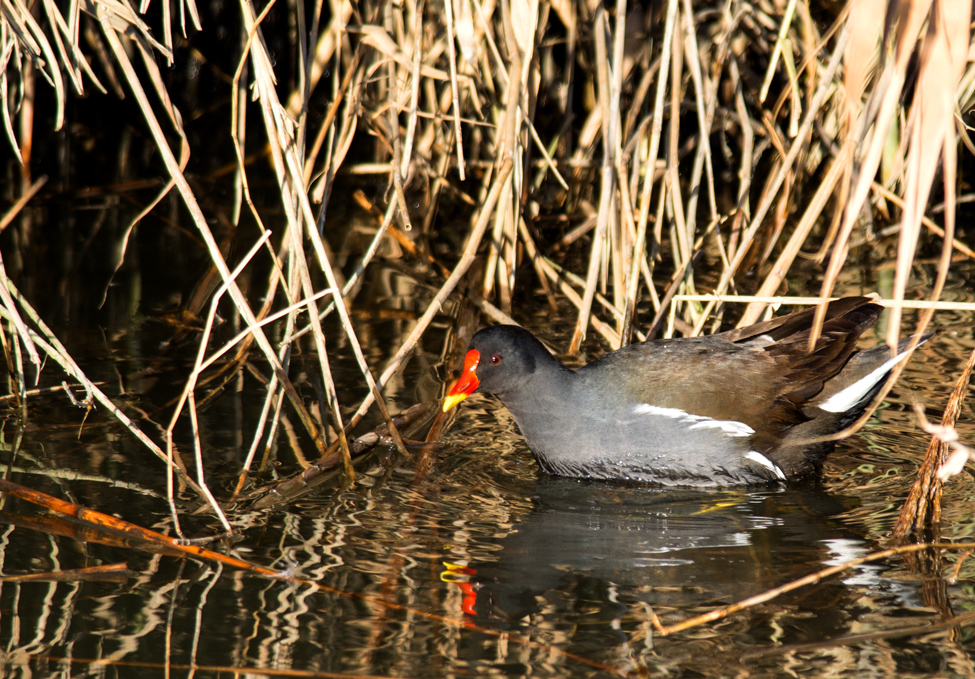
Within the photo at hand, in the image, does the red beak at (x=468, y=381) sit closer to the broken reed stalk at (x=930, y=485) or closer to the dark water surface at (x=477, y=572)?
the dark water surface at (x=477, y=572)

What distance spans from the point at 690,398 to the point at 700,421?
8cm

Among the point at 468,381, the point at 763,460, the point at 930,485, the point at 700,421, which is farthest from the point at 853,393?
the point at 468,381

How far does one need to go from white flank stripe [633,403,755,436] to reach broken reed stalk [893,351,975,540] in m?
0.56

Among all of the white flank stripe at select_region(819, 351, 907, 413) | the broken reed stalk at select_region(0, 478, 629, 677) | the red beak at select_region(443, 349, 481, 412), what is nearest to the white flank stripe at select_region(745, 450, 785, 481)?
the white flank stripe at select_region(819, 351, 907, 413)

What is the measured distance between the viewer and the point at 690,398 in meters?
3.39

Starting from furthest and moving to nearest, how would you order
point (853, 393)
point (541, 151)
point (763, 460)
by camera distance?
point (541, 151) → point (853, 393) → point (763, 460)

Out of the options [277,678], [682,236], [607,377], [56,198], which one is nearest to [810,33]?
[682,236]

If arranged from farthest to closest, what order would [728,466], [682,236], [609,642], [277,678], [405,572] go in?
1. [682,236]
2. [728,466]
3. [405,572]
4. [609,642]
5. [277,678]

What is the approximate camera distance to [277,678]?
213 centimetres

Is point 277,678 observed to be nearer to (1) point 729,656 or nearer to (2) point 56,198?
(1) point 729,656

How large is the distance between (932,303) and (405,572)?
142cm

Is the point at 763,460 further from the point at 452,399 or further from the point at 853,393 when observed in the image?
the point at 452,399

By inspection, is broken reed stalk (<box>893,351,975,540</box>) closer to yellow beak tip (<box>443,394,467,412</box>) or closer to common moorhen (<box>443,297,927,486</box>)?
common moorhen (<box>443,297,927,486</box>)

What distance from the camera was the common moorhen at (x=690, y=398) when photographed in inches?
134
